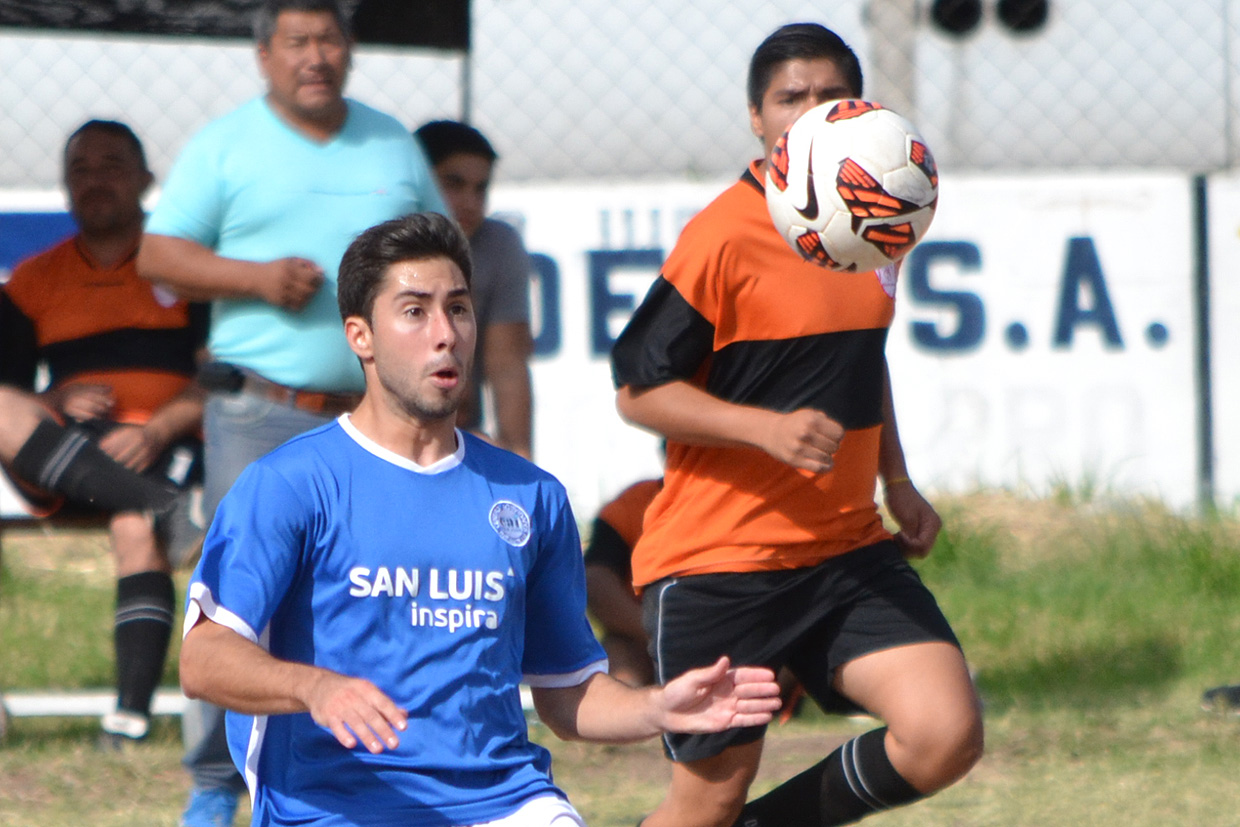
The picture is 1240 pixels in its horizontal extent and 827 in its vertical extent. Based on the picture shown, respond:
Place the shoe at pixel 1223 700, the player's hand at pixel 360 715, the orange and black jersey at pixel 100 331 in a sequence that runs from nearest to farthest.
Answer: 1. the player's hand at pixel 360 715
2. the orange and black jersey at pixel 100 331
3. the shoe at pixel 1223 700

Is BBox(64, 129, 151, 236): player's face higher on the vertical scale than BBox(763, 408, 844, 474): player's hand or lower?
higher

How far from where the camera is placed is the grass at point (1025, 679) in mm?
4559

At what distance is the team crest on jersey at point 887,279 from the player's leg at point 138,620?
232 cm

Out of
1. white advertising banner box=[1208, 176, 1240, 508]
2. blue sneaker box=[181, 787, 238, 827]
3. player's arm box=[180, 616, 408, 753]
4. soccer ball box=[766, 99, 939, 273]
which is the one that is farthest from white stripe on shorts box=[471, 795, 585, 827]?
white advertising banner box=[1208, 176, 1240, 508]

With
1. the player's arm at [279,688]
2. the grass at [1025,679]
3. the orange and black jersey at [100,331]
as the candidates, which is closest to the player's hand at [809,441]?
the player's arm at [279,688]

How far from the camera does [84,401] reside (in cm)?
493

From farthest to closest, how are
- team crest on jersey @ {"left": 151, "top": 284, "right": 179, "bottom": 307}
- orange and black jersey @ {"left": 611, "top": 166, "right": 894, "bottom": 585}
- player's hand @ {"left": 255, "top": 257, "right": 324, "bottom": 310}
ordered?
team crest on jersey @ {"left": 151, "top": 284, "right": 179, "bottom": 307} < player's hand @ {"left": 255, "top": 257, "right": 324, "bottom": 310} < orange and black jersey @ {"left": 611, "top": 166, "right": 894, "bottom": 585}

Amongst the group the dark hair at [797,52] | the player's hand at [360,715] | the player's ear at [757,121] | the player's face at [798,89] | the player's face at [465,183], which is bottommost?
the player's hand at [360,715]

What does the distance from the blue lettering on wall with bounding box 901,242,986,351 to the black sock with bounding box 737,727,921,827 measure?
11.8ft

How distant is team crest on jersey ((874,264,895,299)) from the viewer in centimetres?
368

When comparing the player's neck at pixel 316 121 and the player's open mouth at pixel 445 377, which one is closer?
the player's open mouth at pixel 445 377

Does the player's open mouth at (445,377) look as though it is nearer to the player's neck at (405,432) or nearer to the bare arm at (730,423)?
the player's neck at (405,432)

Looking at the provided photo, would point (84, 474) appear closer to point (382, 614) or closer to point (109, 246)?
point (109, 246)

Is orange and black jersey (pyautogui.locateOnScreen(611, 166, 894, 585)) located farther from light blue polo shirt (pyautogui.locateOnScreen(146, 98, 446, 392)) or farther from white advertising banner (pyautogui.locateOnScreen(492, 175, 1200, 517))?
white advertising banner (pyautogui.locateOnScreen(492, 175, 1200, 517))
